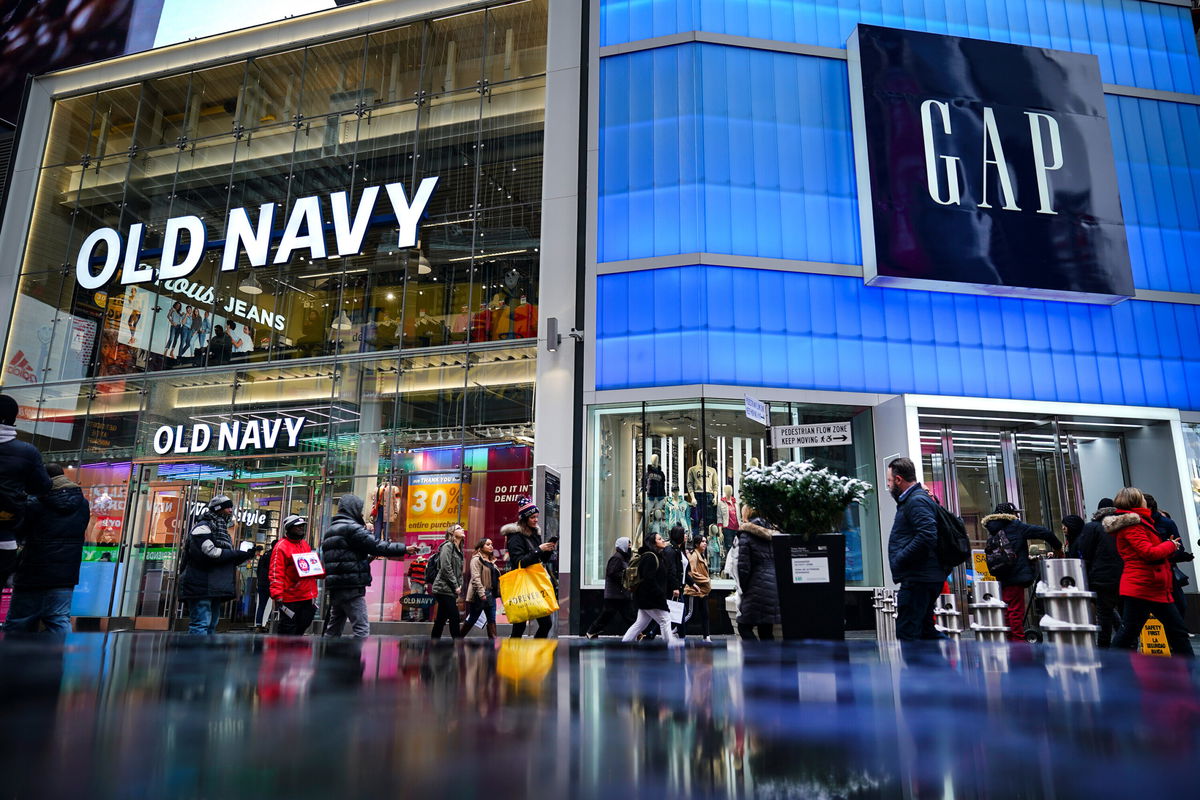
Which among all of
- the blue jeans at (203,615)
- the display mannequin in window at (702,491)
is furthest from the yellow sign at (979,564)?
the blue jeans at (203,615)

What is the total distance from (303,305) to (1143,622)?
46.6ft

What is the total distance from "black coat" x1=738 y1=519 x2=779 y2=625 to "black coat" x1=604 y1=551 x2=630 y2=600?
8.11 ft

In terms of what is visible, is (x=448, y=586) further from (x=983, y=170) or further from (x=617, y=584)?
(x=983, y=170)

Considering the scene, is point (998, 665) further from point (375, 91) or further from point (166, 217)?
point (166, 217)

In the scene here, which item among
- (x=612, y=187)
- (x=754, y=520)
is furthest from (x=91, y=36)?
(x=754, y=520)

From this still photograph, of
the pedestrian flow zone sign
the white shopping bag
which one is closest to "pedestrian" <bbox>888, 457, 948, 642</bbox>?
the pedestrian flow zone sign

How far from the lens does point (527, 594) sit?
8359 mm

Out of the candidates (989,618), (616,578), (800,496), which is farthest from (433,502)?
(989,618)

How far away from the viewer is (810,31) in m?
14.2

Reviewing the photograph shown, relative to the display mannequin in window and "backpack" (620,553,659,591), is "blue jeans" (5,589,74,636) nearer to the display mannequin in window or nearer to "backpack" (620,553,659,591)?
"backpack" (620,553,659,591)

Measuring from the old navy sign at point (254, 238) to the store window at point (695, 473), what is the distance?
5.97m

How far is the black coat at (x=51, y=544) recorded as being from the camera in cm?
551

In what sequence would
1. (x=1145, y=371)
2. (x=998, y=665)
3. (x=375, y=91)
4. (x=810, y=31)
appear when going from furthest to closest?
(x=375, y=91) < (x=810, y=31) < (x=1145, y=371) < (x=998, y=665)

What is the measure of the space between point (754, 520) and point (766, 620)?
0.96 m
